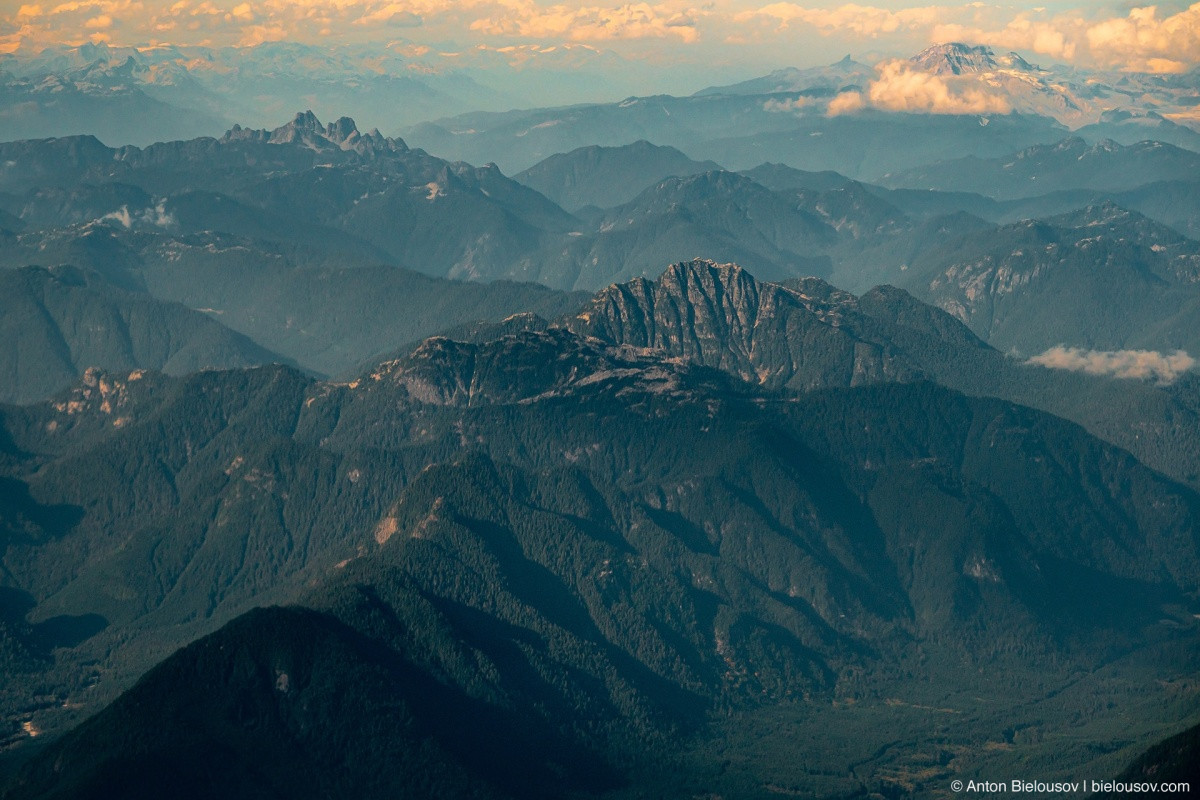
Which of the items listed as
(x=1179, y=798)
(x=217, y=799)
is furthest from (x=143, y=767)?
(x=1179, y=798)

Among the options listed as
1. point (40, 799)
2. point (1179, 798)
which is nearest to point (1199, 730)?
point (1179, 798)

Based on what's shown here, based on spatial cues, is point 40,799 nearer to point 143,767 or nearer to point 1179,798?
point 143,767

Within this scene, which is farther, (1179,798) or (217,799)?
(217,799)

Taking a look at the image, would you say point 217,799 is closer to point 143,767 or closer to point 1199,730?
point 143,767

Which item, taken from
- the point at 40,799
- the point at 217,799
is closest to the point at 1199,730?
the point at 217,799

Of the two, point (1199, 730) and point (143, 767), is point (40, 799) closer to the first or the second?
point (143, 767)
